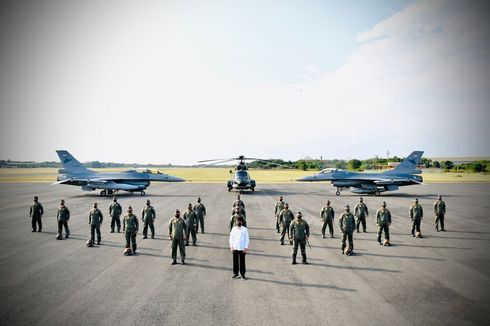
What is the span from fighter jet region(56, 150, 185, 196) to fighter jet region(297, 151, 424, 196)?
1879 centimetres

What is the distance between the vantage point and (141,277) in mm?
8500

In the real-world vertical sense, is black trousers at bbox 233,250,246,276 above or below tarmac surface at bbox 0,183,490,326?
above

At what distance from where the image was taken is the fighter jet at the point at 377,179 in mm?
30328

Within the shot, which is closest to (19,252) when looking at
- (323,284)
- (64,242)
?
(64,242)

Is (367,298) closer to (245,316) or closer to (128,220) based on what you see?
(245,316)

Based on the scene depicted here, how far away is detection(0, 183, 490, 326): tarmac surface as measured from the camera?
6.22 meters

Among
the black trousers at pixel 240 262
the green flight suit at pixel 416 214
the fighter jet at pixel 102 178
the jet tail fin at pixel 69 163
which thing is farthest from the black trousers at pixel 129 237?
the jet tail fin at pixel 69 163

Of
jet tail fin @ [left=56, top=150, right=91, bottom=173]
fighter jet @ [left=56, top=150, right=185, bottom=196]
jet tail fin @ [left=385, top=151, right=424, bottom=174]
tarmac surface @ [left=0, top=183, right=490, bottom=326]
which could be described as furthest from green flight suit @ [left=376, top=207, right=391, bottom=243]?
jet tail fin @ [left=56, top=150, right=91, bottom=173]

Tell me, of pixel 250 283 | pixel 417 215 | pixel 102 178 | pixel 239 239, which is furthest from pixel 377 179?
pixel 102 178

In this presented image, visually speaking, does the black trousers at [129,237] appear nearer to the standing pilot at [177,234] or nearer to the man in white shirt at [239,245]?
the standing pilot at [177,234]

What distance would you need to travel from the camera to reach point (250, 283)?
8031 mm

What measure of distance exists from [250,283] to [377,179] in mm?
26046

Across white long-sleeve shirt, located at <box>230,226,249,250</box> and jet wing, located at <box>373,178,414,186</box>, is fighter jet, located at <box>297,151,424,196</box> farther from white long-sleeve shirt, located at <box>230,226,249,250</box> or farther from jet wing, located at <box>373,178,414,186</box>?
white long-sleeve shirt, located at <box>230,226,249,250</box>

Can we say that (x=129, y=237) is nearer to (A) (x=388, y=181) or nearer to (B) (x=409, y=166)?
(A) (x=388, y=181)
